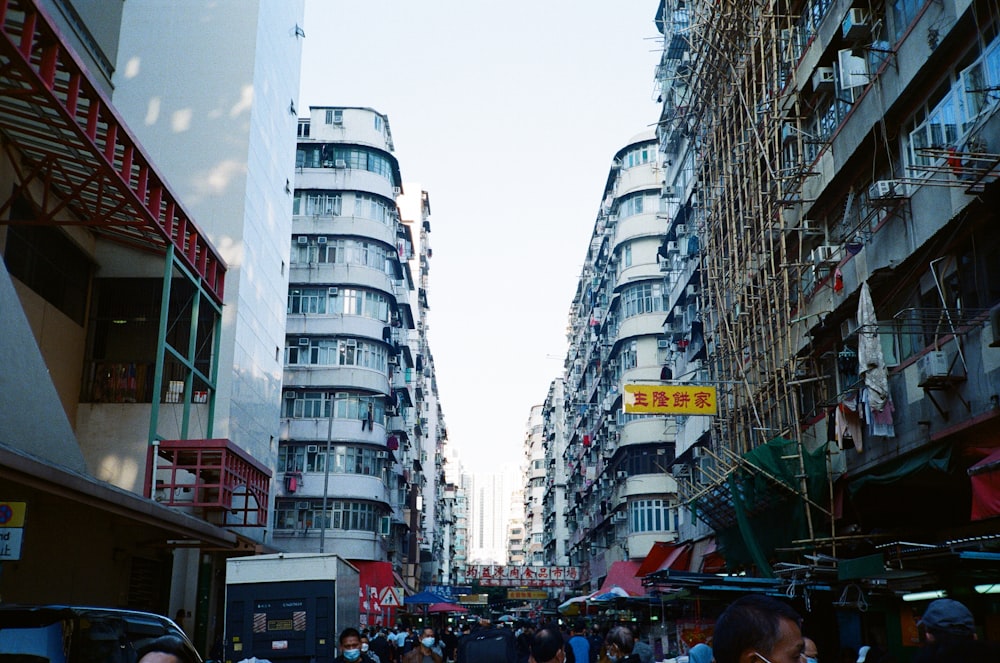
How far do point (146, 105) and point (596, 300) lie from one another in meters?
33.2

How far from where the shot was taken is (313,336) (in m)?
47.1

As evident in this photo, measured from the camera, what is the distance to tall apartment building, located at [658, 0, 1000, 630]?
13.4 meters

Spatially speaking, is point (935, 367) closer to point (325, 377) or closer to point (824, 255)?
point (824, 255)

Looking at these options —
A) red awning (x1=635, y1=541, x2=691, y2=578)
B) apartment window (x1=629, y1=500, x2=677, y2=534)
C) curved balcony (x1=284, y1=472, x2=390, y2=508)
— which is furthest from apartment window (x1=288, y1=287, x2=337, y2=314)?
red awning (x1=635, y1=541, x2=691, y2=578)

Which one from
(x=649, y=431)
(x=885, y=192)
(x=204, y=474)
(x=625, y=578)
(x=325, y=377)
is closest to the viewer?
(x=885, y=192)

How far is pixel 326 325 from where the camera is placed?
155 feet

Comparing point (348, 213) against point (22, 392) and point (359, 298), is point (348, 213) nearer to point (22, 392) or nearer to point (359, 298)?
point (359, 298)

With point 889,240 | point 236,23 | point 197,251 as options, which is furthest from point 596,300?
point 889,240

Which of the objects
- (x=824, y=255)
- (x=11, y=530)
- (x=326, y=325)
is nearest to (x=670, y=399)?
(x=824, y=255)

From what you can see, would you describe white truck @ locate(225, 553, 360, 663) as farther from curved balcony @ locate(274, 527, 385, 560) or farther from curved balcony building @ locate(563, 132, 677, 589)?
curved balcony @ locate(274, 527, 385, 560)

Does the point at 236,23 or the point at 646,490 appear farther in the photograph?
the point at 646,490

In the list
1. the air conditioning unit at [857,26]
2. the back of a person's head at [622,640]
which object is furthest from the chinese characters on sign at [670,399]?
the back of a person's head at [622,640]

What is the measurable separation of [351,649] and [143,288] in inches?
678

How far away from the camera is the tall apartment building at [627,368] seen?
142ft
